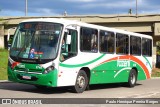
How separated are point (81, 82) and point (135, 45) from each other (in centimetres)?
646

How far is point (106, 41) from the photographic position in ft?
59.8

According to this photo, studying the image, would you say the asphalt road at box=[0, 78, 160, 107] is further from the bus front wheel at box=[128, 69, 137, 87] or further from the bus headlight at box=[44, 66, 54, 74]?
the bus front wheel at box=[128, 69, 137, 87]

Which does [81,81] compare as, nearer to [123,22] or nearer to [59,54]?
[59,54]

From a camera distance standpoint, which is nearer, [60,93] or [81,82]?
[60,93]

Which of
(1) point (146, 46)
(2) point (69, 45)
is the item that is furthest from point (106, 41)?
(1) point (146, 46)

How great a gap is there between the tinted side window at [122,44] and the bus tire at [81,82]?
144 inches

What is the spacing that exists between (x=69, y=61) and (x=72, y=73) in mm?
482

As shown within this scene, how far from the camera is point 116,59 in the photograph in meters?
19.4

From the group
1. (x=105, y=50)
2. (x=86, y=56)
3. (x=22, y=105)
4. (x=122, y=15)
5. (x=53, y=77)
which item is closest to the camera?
(x=22, y=105)

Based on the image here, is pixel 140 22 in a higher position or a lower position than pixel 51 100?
higher

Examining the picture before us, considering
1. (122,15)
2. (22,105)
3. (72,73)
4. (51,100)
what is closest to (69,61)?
(72,73)

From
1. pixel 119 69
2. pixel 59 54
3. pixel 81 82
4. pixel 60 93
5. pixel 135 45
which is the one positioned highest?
pixel 135 45

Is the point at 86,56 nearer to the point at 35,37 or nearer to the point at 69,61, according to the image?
the point at 69,61

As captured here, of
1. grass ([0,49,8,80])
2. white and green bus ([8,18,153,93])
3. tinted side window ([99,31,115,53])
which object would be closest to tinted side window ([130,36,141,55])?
tinted side window ([99,31,115,53])
